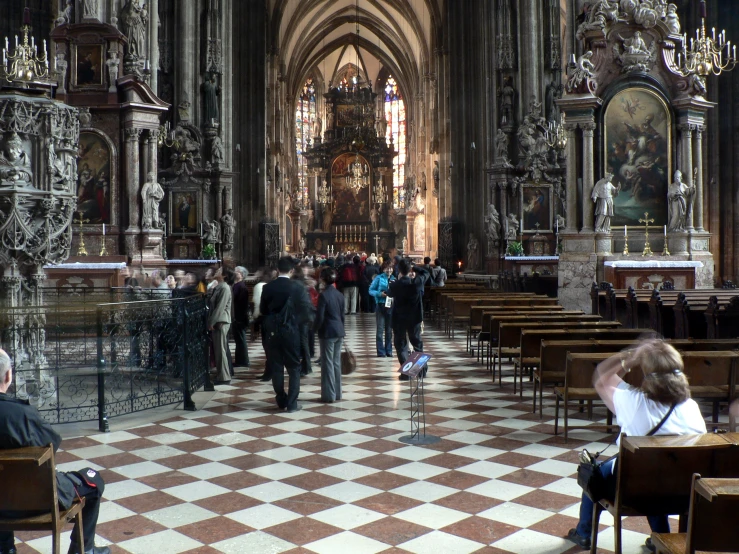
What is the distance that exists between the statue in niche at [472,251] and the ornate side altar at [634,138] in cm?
1252

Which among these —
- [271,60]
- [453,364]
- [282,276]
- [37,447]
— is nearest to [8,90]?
[282,276]

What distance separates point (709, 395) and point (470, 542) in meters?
3.57

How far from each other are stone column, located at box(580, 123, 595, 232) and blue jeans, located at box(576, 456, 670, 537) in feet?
43.4

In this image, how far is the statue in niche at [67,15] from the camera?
1638cm

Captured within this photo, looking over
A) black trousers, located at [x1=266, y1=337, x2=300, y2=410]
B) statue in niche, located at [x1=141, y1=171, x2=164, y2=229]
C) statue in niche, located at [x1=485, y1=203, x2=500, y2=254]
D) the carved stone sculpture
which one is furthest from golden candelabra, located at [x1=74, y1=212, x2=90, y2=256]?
statue in niche, located at [x1=485, y1=203, x2=500, y2=254]

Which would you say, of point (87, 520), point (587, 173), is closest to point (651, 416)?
point (87, 520)

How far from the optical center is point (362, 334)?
53.6ft

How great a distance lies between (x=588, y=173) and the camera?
664 inches

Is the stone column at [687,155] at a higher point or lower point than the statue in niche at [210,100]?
lower

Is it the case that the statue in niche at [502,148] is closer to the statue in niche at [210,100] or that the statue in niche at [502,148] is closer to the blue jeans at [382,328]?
the statue in niche at [210,100]

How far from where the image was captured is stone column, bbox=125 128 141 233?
A: 16.9 metres

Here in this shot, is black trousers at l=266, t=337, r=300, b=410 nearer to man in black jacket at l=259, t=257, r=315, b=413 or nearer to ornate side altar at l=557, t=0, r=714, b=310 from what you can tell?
man in black jacket at l=259, t=257, r=315, b=413

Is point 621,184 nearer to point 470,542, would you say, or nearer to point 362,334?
point 362,334

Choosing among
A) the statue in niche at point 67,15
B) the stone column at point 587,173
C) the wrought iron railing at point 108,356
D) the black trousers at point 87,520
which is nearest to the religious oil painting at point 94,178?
the statue in niche at point 67,15
